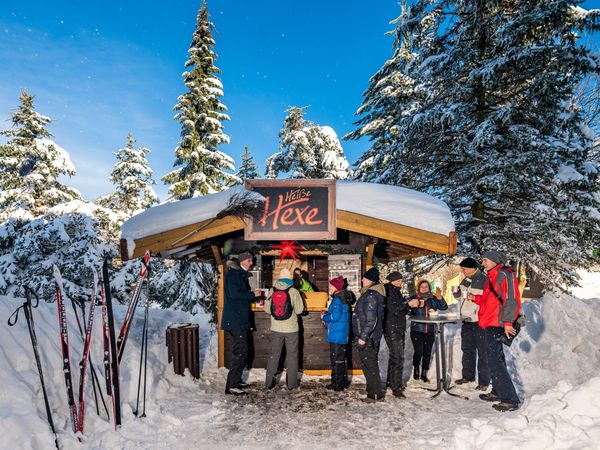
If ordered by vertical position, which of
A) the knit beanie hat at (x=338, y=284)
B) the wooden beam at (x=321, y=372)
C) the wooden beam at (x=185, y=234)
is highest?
the wooden beam at (x=185, y=234)

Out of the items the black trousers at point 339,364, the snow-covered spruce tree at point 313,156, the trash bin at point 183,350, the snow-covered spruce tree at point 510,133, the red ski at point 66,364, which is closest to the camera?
the red ski at point 66,364

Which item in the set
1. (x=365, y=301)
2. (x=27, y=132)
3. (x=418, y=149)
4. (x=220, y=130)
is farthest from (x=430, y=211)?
(x=27, y=132)

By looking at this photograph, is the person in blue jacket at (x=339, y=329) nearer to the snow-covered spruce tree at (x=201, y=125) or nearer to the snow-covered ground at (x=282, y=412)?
the snow-covered ground at (x=282, y=412)

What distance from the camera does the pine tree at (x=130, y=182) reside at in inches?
963

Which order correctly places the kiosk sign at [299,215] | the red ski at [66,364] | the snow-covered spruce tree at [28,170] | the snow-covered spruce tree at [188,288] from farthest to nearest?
the snow-covered spruce tree at [28,170] < the snow-covered spruce tree at [188,288] < the kiosk sign at [299,215] < the red ski at [66,364]

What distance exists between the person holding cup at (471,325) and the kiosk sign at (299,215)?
2.37m

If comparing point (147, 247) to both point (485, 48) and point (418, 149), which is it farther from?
point (485, 48)

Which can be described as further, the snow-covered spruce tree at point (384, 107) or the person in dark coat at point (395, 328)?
the snow-covered spruce tree at point (384, 107)

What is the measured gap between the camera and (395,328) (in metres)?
6.21

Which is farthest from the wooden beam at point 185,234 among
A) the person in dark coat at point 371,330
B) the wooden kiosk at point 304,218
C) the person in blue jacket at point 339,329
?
the person in dark coat at point 371,330

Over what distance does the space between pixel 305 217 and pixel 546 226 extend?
7262mm

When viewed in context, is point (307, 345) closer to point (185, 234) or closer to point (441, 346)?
point (441, 346)

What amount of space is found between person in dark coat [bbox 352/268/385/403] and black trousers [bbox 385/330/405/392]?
36cm

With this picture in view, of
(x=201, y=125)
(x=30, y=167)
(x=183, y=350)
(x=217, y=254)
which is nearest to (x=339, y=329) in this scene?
(x=183, y=350)
